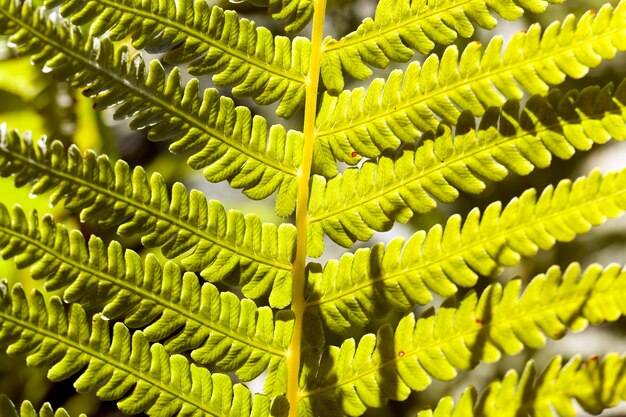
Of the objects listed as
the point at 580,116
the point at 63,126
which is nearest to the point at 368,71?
the point at 580,116

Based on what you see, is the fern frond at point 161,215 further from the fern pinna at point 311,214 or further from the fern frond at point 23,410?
the fern frond at point 23,410

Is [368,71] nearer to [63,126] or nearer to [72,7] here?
[72,7]

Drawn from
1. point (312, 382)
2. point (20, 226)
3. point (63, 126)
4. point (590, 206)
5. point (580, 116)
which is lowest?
point (312, 382)

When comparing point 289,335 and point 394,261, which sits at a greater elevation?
point 394,261

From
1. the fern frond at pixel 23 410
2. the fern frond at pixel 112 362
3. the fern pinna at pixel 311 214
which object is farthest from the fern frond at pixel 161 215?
the fern frond at pixel 23 410

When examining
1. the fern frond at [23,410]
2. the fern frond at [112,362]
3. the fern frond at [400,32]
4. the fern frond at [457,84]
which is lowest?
the fern frond at [23,410]

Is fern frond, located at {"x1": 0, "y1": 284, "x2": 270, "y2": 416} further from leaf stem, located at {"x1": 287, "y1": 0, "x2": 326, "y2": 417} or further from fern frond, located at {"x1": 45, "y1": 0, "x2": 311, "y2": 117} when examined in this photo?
fern frond, located at {"x1": 45, "y1": 0, "x2": 311, "y2": 117}

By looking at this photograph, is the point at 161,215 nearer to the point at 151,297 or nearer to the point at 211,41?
the point at 151,297
